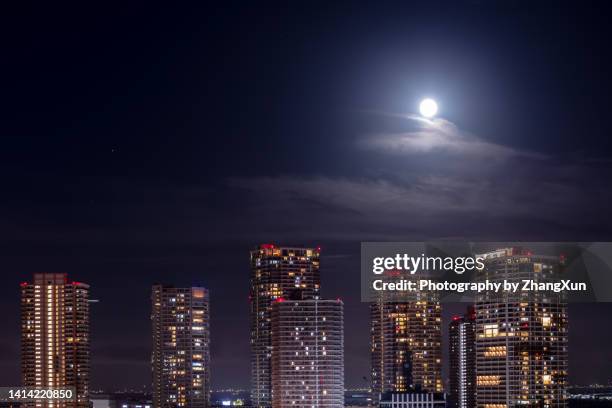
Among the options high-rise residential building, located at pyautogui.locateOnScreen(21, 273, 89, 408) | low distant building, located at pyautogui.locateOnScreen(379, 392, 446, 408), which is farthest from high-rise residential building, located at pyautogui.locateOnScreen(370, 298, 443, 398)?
high-rise residential building, located at pyautogui.locateOnScreen(21, 273, 89, 408)

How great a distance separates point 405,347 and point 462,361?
3.96 m

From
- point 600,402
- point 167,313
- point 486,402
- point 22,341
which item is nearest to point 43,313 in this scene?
point 22,341

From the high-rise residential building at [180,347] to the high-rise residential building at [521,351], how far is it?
83.8ft

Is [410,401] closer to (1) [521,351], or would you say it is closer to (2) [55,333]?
(1) [521,351]

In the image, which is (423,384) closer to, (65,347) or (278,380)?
(278,380)

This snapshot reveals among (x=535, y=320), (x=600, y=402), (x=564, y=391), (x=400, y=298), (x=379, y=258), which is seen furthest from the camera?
(x=600, y=402)

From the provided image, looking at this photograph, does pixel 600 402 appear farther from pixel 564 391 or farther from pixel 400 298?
pixel 564 391

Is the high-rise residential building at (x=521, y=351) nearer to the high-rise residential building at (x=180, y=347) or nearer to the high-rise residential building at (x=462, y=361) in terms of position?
the high-rise residential building at (x=462, y=361)

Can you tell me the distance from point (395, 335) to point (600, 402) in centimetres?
2770

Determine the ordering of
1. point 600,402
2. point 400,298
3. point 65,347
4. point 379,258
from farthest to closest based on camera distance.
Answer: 1. point 600,402
2. point 65,347
3. point 400,298
4. point 379,258

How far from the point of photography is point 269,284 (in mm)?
85875

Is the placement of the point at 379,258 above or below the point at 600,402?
above

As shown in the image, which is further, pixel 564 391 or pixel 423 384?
pixel 423 384

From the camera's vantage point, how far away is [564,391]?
68812 mm
